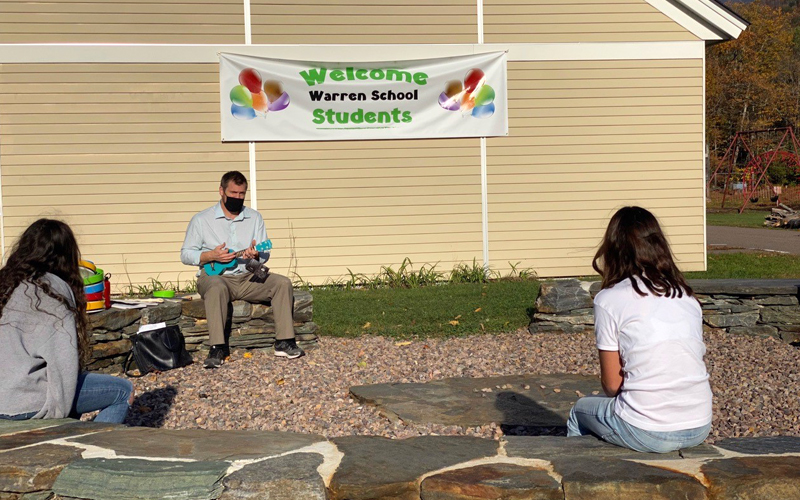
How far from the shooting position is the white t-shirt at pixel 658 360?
133 inches

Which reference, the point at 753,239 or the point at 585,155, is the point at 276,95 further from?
the point at 753,239

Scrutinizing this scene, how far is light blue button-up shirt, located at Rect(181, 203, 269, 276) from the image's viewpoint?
758cm

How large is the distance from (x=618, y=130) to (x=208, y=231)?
246 inches

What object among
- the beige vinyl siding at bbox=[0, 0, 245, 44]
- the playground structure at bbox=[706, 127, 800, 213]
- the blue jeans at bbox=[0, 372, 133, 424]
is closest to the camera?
the blue jeans at bbox=[0, 372, 133, 424]

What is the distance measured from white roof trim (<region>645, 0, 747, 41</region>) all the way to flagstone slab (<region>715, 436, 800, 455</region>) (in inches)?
355

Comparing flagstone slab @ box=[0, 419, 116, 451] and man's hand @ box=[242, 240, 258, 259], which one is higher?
man's hand @ box=[242, 240, 258, 259]

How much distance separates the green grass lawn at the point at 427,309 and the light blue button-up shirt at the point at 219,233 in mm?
1244

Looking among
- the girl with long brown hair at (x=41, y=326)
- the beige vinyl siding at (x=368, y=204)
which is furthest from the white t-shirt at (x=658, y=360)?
the beige vinyl siding at (x=368, y=204)

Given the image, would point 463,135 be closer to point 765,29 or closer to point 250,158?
point 250,158

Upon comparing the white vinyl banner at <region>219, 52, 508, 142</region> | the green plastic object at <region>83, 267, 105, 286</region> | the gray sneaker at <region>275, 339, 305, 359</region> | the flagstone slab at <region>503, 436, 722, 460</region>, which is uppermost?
the white vinyl banner at <region>219, 52, 508, 142</region>

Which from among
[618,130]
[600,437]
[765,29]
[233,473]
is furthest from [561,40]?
[765,29]

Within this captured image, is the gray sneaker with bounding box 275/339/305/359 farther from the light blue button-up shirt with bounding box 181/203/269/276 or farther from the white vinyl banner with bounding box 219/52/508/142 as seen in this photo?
the white vinyl banner with bounding box 219/52/508/142

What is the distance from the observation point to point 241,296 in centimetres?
752

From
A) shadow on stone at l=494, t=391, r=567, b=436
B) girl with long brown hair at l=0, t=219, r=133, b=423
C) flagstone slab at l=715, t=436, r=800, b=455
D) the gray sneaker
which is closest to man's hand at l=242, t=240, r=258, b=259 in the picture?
the gray sneaker
